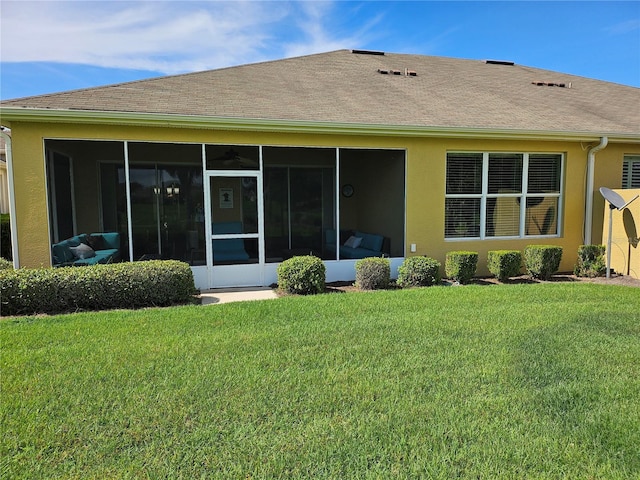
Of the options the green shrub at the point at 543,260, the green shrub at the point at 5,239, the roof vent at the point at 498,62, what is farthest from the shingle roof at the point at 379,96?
the green shrub at the point at 5,239

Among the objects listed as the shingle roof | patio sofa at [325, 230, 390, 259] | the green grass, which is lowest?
the green grass

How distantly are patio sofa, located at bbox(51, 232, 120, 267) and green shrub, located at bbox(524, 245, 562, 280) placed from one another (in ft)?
27.2

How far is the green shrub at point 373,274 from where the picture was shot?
7465 mm

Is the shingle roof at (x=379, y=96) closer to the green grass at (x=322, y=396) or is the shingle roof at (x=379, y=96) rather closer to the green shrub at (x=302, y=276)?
the green shrub at (x=302, y=276)

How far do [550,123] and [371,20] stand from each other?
689cm

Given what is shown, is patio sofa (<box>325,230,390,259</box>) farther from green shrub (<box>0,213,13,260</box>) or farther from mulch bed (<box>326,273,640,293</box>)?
green shrub (<box>0,213,13,260</box>)

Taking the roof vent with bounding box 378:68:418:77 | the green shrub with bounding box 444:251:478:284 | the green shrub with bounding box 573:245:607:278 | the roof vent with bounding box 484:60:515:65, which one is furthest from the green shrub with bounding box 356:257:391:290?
the roof vent with bounding box 484:60:515:65

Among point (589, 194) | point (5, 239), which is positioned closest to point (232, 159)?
point (5, 239)

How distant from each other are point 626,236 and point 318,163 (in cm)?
761

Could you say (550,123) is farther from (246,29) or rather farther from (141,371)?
(141,371)

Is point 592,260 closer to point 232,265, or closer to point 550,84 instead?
point 550,84

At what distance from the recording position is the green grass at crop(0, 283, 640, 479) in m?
2.54

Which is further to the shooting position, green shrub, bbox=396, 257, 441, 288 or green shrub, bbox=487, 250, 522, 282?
green shrub, bbox=487, 250, 522, 282

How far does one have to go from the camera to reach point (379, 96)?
31.1 feet
